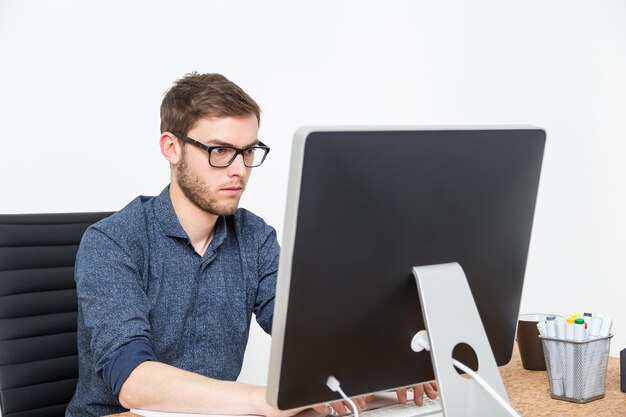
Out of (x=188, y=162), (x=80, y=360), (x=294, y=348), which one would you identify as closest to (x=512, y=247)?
(x=294, y=348)

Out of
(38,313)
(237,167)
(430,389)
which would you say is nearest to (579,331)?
(430,389)

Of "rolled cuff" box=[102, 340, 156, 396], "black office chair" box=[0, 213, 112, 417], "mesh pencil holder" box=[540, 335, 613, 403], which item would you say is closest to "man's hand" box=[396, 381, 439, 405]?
"mesh pencil holder" box=[540, 335, 613, 403]

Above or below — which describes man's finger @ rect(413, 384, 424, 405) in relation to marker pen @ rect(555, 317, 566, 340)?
below

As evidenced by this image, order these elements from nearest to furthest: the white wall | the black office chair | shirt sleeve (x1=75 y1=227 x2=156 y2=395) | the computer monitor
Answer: the computer monitor, shirt sleeve (x1=75 y1=227 x2=156 y2=395), the black office chair, the white wall

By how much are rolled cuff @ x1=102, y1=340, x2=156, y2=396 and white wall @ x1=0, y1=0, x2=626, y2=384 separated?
4.64 feet

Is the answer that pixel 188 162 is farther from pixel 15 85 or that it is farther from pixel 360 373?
pixel 15 85

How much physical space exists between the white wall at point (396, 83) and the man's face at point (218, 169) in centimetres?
111

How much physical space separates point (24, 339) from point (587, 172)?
239 centimetres

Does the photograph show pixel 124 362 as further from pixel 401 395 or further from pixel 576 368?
pixel 576 368

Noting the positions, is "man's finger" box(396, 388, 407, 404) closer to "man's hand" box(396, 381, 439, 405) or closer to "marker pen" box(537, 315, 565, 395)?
"man's hand" box(396, 381, 439, 405)

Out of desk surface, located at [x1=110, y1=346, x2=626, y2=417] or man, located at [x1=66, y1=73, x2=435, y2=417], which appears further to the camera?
man, located at [x1=66, y1=73, x2=435, y2=417]

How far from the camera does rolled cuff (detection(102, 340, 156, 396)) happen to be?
4.56 ft

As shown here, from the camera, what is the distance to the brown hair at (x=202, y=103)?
1764 millimetres

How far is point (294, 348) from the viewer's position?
939mm
